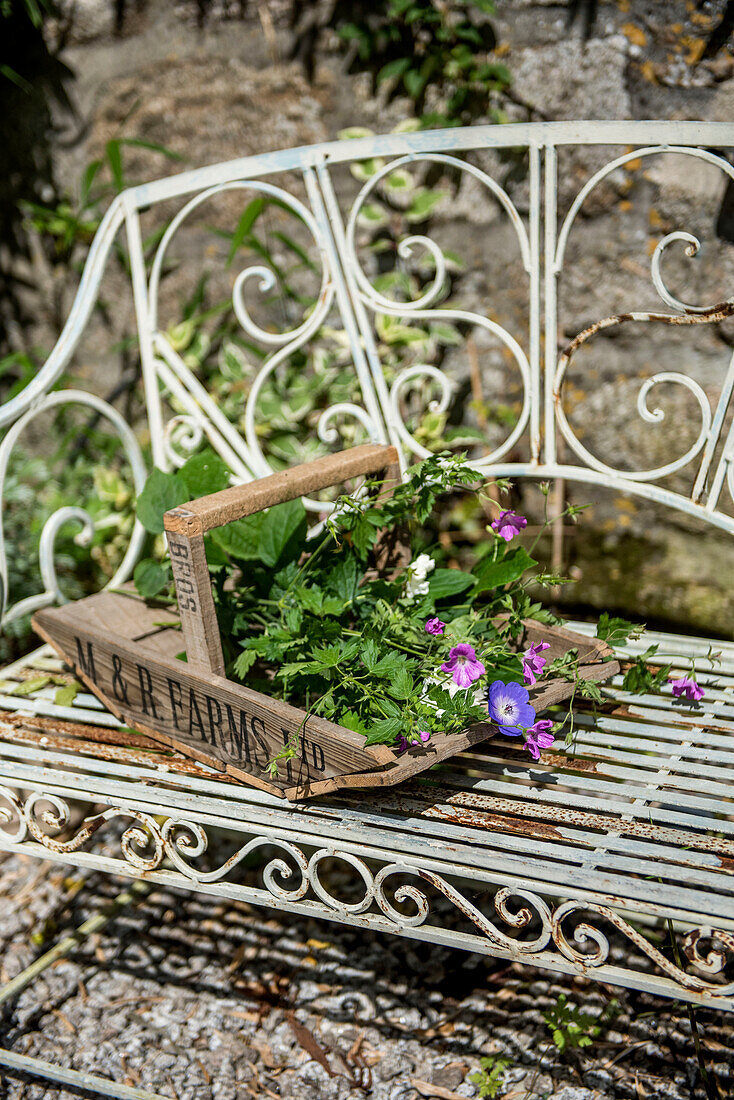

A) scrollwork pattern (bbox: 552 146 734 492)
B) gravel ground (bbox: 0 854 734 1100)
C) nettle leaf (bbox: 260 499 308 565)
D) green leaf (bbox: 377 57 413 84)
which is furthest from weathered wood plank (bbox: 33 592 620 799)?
green leaf (bbox: 377 57 413 84)

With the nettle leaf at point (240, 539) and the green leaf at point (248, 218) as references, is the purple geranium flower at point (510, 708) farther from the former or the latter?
the green leaf at point (248, 218)

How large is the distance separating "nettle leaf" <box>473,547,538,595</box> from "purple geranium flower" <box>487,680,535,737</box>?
21cm

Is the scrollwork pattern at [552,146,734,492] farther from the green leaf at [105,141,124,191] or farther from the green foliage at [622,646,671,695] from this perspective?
the green leaf at [105,141,124,191]

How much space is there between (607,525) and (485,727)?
1.07 metres

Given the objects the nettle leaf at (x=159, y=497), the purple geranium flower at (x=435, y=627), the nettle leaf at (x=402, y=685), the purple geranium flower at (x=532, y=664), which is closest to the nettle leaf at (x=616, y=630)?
the purple geranium flower at (x=532, y=664)

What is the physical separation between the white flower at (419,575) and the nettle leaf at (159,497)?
0.39 meters

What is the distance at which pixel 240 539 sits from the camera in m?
1.45

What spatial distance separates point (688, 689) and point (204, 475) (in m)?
0.83

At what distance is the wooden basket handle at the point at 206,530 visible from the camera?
1246mm

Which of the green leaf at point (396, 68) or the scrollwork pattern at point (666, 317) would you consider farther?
the green leaf at point (396, 68)

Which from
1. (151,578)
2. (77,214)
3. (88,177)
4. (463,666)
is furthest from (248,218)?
(463,666)

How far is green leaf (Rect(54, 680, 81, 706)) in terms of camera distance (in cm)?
157

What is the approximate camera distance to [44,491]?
2543mm

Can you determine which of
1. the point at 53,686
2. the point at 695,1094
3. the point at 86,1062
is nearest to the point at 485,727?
the point at 695,1094
